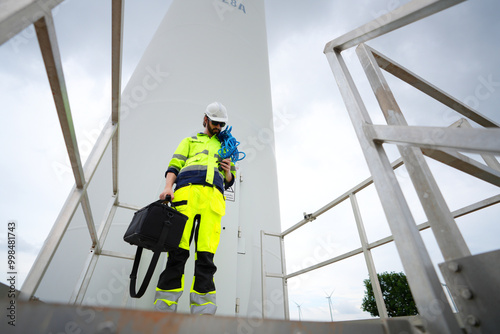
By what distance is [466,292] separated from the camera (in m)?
0.42

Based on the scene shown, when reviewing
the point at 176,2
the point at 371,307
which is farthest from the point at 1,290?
the point at 371,307

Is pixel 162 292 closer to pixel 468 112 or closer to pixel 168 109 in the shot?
pixel 468 112

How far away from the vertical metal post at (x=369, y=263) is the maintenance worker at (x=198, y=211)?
81 centimetres

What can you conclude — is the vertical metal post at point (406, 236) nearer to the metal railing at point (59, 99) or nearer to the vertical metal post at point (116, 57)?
the metal railing at point (59, 99)

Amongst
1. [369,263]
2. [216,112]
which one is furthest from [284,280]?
[216,112]

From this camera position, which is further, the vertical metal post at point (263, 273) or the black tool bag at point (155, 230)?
the vertical metal post at point (263, 273)

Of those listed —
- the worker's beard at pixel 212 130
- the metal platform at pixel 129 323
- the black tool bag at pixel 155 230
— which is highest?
the worker's beard at pixel 212 130

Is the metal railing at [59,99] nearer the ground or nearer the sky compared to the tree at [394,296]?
nearer the ground

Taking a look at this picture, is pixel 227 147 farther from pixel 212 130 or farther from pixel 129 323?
pixel 129 323

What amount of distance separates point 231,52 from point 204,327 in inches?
126

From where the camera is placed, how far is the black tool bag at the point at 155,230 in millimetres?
1101

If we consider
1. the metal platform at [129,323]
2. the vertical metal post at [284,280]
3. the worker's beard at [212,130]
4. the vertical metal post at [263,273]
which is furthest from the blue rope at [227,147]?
the metal platform at [129,323]

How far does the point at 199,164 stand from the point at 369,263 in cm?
112

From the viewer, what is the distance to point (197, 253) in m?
1.29
